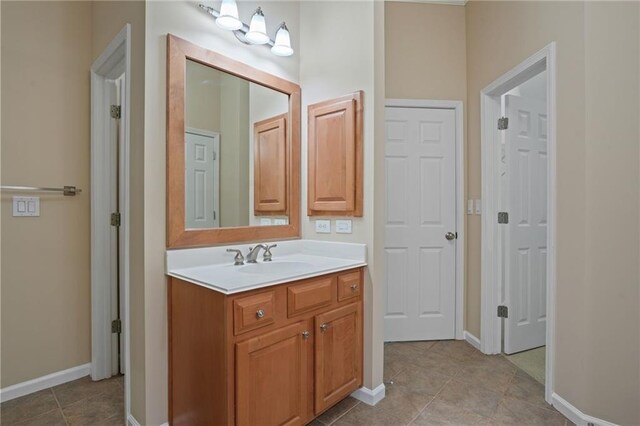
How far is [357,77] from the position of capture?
2.04 meters

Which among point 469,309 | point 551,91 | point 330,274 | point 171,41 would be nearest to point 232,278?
point 330,274

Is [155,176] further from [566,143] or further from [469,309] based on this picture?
[469,309]

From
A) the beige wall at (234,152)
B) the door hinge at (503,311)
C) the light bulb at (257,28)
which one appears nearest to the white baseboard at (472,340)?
the door hinge at (503,311)

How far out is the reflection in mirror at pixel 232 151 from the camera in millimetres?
1807

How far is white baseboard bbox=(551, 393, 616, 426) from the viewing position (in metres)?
1.70

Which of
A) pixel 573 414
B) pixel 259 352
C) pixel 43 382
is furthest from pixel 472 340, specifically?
pixel 43 382

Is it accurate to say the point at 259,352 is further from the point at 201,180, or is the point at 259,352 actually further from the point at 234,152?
the point at 234,152

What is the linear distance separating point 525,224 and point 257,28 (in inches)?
96.2

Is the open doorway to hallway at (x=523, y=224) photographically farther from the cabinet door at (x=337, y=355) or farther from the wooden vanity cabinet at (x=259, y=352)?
the wooden vanity cabinet at (x=259, y=352)

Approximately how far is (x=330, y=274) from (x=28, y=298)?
191 centimetres

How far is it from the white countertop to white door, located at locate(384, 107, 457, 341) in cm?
→ 87

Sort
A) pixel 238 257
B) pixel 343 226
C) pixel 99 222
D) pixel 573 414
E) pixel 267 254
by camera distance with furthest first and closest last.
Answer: pixel 99 222, pixel 343 226, pixel 267 254, pixel 238 257, pixel 573 414

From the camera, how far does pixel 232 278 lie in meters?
1.50

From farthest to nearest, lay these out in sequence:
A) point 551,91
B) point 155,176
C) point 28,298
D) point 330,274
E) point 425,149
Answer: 1. point 425,149
2. point 28,298
3. point 551,91
4. point 330,274
5. point 155,176
